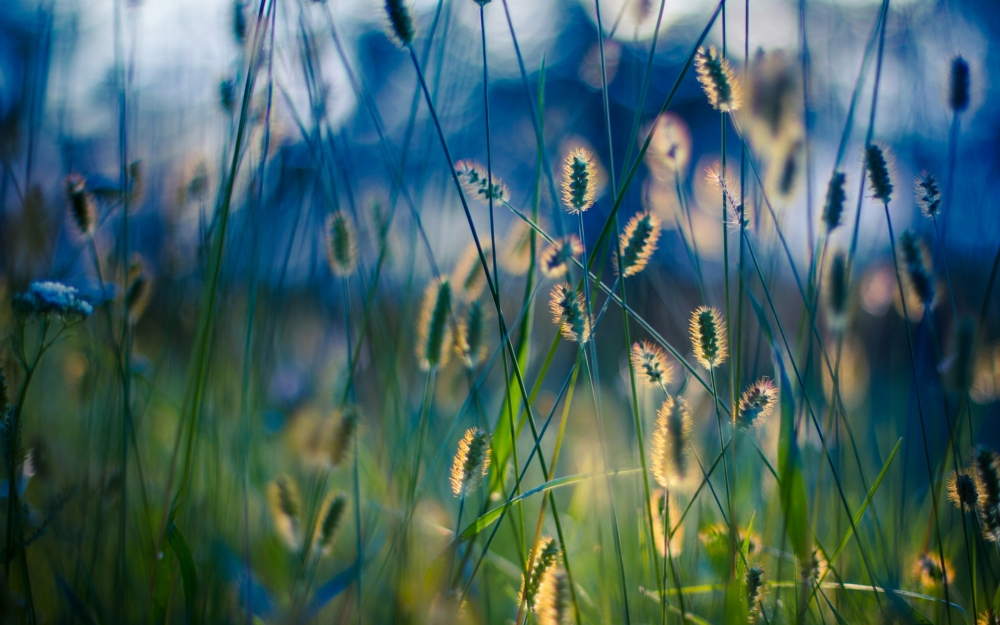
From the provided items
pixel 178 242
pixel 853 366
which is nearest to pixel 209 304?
pixel 178 242

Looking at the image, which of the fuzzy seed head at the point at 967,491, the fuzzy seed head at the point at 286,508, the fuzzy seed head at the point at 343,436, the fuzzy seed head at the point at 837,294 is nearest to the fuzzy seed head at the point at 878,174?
the fuzzy seed head at the point at 837,294

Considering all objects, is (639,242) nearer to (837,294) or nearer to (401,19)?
(837,294)

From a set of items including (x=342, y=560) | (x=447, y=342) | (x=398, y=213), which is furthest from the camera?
(x=398, y=213)

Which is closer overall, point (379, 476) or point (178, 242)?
point (379, 476)

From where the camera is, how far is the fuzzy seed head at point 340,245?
103 cm

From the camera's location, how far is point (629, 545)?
54.0 inches

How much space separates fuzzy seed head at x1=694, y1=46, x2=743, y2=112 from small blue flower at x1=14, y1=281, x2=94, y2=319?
992 millimetres

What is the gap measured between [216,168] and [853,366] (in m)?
1.42

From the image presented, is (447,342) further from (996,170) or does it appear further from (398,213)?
(996,170)

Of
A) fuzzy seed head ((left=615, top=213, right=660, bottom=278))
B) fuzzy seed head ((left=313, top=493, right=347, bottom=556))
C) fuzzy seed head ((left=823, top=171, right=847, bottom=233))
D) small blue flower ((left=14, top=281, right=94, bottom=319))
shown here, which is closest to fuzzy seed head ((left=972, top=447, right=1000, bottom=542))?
fuzzy seed head ((left=823, top=171, right=847, bottom=233))

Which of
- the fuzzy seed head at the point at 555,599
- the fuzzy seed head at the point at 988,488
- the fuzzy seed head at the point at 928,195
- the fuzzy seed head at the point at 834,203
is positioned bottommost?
the fuzzy seed head at the point at 555,599

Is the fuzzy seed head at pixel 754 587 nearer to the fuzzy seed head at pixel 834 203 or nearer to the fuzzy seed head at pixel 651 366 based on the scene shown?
the fuzzy seed head at pixel 651 366

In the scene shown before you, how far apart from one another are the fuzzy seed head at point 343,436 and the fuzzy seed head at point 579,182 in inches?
16.2

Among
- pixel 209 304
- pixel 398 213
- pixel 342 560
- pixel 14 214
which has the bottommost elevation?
pixel 342 560
